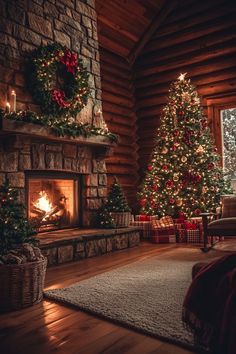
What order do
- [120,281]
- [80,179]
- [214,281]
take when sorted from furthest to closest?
[80,179]
[120,281]
[214,281]

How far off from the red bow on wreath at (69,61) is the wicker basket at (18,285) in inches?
132

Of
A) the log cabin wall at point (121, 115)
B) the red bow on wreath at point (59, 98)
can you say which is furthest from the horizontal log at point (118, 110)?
the red bow on wreath at point (59, 98)

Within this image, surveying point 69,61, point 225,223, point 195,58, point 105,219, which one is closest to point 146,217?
point 105,219

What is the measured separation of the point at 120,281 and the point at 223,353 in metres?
1.91

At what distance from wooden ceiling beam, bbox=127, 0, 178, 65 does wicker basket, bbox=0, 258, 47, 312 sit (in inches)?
265

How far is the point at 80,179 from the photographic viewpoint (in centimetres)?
571

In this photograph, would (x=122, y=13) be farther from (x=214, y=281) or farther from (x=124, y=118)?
(x=214, y=281)

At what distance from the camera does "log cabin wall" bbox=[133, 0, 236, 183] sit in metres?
7.29

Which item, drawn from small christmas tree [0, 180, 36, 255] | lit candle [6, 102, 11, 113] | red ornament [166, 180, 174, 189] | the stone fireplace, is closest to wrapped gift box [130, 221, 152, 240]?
red ornament [166, 180, 174, 189]

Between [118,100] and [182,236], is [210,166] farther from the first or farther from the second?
[118,100]

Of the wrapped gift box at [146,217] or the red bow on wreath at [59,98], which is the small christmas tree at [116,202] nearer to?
the wrapped gift box at [146,217]

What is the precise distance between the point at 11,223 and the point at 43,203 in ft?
5.18

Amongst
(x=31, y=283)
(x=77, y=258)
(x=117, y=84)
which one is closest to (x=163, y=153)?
(x=117, y=84)

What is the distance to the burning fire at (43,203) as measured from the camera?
517 centimetres
